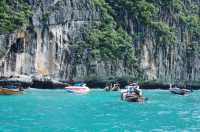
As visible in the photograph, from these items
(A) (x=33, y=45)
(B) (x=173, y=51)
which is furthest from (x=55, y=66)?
(B) (x=173, y=51)

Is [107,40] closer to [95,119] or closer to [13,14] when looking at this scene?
[13,14]

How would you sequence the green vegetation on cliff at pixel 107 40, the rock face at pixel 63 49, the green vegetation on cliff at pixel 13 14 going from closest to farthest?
the green vegetation on cliff at pixel 13 14
the rock face at pixel 63 49
the green vegetation on cliff at pixel 107 40

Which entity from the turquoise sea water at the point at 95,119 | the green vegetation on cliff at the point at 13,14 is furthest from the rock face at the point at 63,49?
the turquoise sea water at the point at 95,119

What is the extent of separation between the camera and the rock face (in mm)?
67750

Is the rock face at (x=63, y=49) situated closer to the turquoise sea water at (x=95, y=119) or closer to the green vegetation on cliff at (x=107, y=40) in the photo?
the green vegetation on cliff at (x=107, y=40)

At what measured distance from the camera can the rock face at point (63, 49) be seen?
6775cm

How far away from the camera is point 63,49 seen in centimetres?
7225

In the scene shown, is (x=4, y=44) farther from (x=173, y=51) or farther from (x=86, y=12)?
(x=173, y=51)

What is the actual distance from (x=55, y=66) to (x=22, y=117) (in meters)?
40.6

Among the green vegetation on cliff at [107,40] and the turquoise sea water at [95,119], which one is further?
the green vegetation on cliff at [107,40]

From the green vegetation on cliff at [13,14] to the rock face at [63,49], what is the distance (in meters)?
0.98

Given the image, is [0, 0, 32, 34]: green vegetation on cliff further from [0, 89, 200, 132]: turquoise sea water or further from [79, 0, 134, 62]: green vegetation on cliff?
[0, 89, 200, 132]: turquoise sea water

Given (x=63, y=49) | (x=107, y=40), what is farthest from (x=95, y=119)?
(x=107, y=40)

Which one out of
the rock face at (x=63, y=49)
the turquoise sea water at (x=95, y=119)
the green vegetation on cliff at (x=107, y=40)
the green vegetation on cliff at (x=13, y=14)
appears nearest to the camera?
the turquoise sea water at (x=95, y=119)
